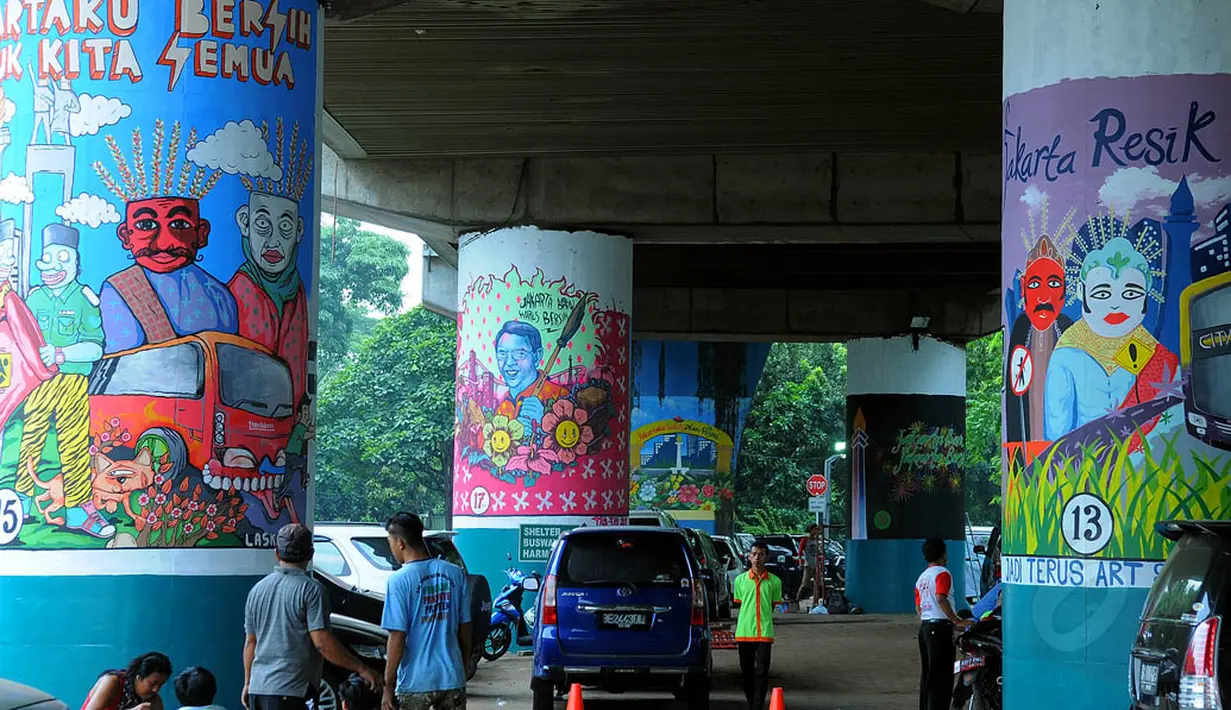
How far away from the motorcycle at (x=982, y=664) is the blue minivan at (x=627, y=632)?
277cm

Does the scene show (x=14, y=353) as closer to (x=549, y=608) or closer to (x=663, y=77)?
(x=549, y=608)

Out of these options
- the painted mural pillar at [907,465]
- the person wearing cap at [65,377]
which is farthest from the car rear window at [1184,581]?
the painted mural pillar at [907,465]

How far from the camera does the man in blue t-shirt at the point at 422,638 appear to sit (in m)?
8.86

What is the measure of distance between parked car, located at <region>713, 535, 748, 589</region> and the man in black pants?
17800mm

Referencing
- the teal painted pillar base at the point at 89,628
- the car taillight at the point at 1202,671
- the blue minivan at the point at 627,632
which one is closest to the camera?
the car taillight at the point at 1202,671

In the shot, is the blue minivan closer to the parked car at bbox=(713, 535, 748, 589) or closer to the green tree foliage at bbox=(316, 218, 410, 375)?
the parked car at bbox=(713, 535, 748, 589)

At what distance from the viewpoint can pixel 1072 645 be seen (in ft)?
36.9

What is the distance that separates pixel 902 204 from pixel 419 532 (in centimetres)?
1643

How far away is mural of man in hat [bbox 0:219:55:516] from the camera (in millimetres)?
11258

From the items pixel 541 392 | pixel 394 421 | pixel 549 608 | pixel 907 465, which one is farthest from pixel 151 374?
pixel 394 421

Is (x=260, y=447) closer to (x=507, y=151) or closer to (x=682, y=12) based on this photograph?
(x=682, y=12)

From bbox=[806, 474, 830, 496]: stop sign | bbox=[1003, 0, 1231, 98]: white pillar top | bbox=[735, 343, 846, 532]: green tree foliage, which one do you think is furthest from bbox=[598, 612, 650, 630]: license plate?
bbox=[735, 343, 846, 532]: green tree foliage

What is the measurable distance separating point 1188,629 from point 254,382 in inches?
273

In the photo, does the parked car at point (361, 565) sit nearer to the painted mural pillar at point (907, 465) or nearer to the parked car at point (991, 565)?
the parked car at point (991, 565)
